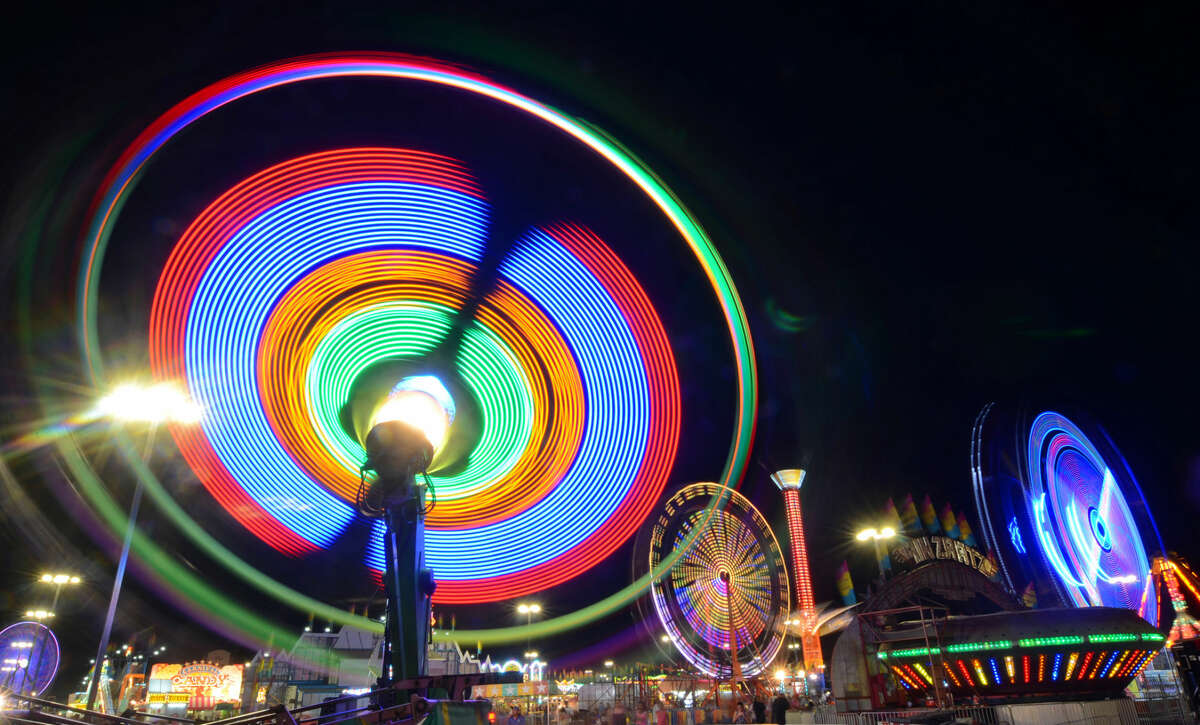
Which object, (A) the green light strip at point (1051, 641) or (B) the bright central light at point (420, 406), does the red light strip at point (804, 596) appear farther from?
(B) the bright central light at point (420, 406)

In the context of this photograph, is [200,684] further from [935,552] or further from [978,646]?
[935,552]

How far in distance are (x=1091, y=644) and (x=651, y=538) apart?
45.4 ft

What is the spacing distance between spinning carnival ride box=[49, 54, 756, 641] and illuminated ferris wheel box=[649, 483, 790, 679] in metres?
10.4

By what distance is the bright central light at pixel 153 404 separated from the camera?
866 cm

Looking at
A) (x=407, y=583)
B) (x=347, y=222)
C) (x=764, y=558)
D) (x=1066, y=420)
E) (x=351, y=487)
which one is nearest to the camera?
(x=347, y=222)

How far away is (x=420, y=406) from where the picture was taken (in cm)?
1077

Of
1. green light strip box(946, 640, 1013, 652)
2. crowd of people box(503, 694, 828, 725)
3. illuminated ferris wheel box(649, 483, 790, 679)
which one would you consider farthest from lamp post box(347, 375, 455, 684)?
green light strip box(946, 640, 1013, 652)

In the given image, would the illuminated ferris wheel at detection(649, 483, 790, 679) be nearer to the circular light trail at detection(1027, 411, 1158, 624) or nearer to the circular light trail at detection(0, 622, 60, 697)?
the circular light trail at detection(1027, 411, 1158, 624)

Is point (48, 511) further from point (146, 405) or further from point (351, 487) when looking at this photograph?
point (351, 487)

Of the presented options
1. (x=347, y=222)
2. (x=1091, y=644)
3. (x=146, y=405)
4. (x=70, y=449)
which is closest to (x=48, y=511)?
(x=70, y=449)

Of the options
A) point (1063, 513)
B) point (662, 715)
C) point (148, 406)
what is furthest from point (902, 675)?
point (148, 406)

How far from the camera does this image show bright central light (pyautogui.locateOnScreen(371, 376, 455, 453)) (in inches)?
421

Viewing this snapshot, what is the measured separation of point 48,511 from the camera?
19.4 m

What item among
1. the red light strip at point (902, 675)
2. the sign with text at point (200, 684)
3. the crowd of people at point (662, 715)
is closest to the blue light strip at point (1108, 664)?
the red light strip at point (902, 675)
